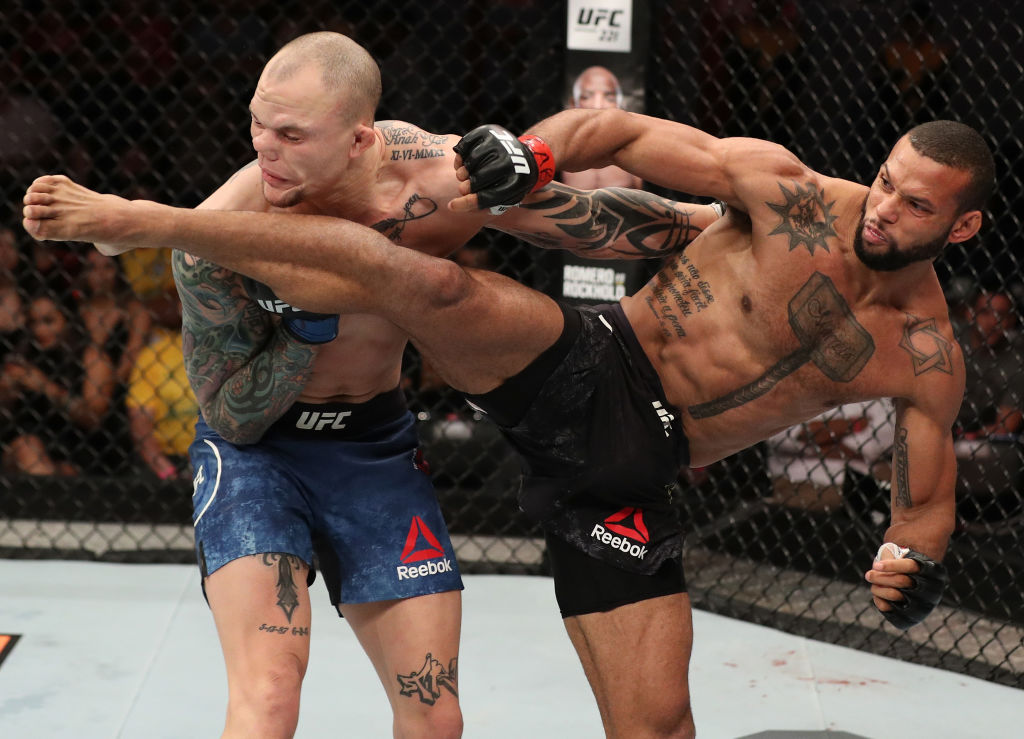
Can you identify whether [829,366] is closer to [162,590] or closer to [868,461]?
[868,461]

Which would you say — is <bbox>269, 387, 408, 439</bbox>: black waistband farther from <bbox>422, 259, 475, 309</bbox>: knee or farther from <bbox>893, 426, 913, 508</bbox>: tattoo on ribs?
<bbox>893, 426, 913, 508</bbox>: tattoo on ribs

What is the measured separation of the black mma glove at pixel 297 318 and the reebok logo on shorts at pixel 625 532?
1.84 feet

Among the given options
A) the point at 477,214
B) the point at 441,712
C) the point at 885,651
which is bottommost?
the point at 885,651

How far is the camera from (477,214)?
6.16 feet

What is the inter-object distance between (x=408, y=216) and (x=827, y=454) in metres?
2.10

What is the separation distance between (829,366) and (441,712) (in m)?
0.85

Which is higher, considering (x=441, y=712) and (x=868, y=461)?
(x=441, y=712)

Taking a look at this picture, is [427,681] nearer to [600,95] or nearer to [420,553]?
[420,553]

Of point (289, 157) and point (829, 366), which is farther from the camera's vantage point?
point (829, 366)

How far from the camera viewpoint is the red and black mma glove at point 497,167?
5.71ft

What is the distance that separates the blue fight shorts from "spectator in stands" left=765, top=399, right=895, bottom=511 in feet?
5.75

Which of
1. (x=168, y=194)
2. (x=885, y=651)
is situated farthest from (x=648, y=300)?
(x=168, y=194)

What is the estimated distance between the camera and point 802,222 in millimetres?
2037

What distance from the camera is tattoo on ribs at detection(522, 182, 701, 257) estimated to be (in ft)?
6.82
